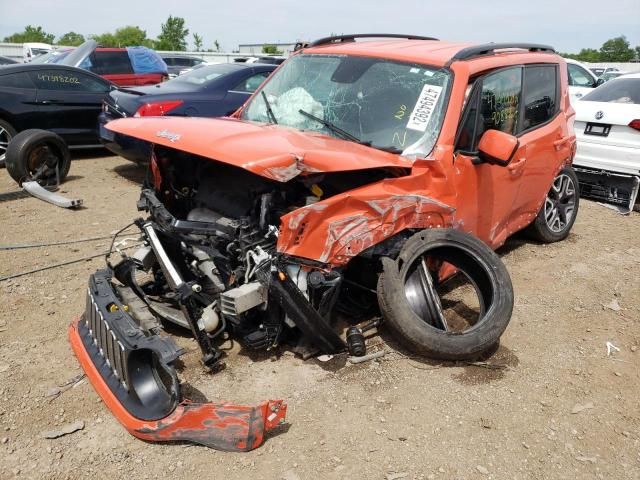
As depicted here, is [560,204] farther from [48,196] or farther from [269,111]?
[48,196]

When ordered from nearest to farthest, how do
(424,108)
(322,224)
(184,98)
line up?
(322,224)
(424,108)
(184,98)

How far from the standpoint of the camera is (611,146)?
283 inches

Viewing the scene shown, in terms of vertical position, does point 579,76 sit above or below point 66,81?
below

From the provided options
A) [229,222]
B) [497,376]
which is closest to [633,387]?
[497,376]

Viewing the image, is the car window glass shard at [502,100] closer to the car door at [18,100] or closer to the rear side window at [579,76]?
the car door at [18,100]

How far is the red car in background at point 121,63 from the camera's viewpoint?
13048mm

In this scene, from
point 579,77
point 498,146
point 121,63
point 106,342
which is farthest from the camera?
point 121,63

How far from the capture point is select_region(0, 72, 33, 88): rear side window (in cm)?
829

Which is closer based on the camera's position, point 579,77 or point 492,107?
point 492,107

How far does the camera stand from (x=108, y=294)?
328cm

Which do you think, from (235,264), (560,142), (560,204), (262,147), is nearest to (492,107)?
(560,142)

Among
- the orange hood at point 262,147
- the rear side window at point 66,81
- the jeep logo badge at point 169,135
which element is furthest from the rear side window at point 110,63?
the jeep logo badge at point 169,135

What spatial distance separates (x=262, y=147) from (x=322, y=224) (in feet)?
1.79

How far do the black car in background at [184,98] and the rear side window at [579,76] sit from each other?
770 cm
